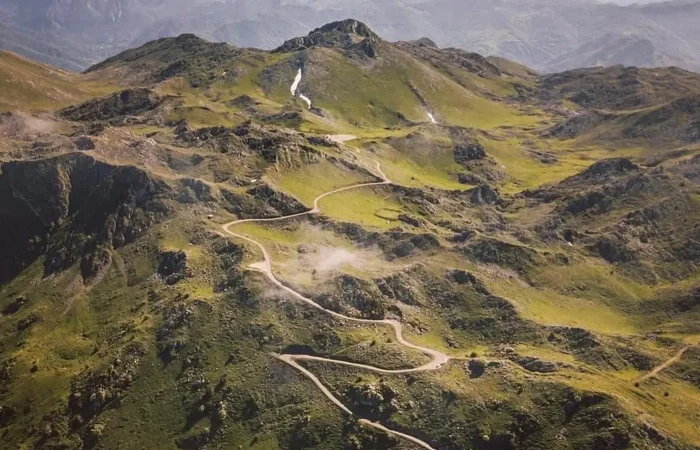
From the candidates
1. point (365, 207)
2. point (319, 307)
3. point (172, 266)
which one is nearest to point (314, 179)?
point (365, 207)

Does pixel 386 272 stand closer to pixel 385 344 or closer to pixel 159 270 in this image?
pixel 385 344

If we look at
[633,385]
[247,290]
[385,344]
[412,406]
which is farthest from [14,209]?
[633,385]

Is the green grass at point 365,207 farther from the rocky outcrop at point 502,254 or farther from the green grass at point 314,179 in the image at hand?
the rocky outcrop at point 502,254

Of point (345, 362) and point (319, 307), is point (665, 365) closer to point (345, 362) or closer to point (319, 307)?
point (345, 362)

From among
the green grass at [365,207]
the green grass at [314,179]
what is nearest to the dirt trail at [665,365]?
the green grass at [365,207]

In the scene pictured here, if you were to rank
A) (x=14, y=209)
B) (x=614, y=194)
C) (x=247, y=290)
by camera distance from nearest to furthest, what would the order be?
(x=247, y=290)
(x=14, y=209)
(x=614, y=194)
